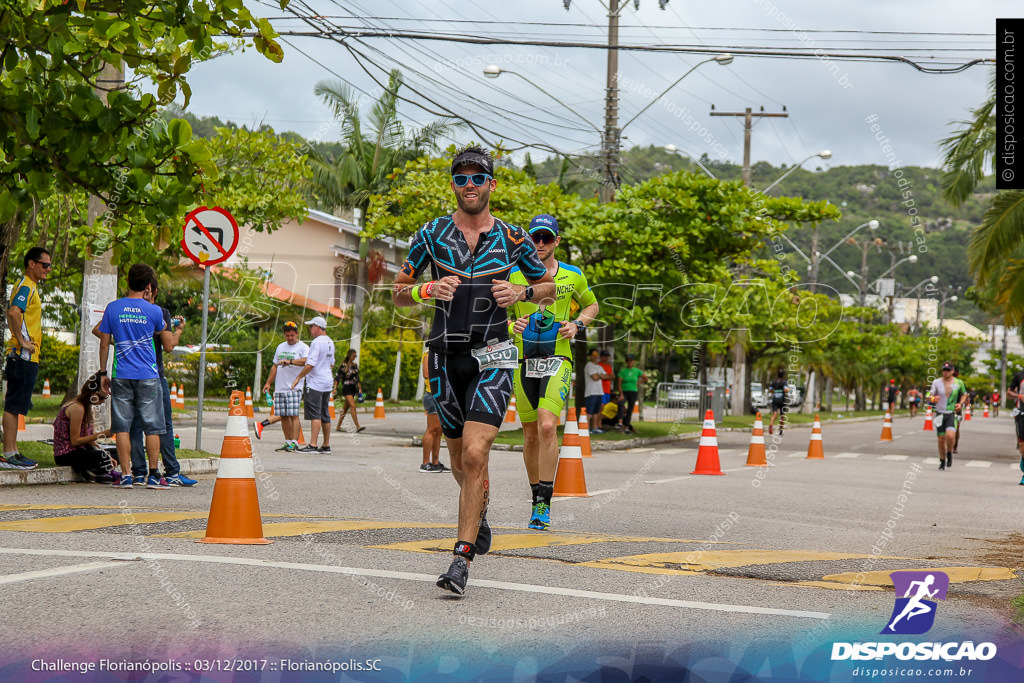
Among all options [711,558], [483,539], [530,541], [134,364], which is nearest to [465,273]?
[483,539]

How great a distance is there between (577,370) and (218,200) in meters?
9.41

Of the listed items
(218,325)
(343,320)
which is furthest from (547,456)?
(343,320)

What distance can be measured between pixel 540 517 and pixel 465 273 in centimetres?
277

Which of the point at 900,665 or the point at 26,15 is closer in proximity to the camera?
the point at 900,665

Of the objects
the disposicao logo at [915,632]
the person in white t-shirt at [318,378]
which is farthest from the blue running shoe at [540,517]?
the person in white t-shirt at [318,378]

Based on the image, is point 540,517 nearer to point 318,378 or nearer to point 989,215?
point 318,378

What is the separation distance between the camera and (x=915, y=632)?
489 cm

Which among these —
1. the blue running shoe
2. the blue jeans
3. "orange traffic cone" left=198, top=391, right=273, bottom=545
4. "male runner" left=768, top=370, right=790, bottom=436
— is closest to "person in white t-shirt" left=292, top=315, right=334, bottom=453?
the blue jeans

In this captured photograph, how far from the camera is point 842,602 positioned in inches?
219

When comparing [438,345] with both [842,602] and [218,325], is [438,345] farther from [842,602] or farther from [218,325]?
[218,325]

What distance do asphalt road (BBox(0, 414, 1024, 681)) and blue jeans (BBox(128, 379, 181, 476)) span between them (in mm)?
406

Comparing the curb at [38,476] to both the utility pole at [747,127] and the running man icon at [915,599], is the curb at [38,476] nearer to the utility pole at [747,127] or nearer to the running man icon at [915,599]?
the running man icon at [915,599]

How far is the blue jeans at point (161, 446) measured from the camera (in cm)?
1048

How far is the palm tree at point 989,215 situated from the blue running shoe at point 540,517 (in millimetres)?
15920
